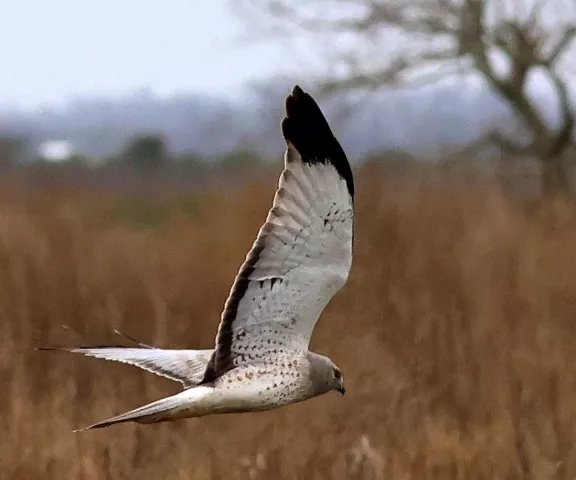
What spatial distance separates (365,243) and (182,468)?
2433 mm

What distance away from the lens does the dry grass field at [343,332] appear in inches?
187

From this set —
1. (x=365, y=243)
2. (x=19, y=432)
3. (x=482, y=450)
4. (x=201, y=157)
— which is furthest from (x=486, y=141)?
(x=19, y=432)

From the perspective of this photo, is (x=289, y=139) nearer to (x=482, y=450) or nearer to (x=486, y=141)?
(x=482, y=450)

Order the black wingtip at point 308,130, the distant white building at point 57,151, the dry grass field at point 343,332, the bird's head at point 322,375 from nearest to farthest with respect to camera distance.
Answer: the black wingtip at point 308,130, the bird's head at point 322,375, the dry grass field at point 343,332, the distant white building at point 57,151

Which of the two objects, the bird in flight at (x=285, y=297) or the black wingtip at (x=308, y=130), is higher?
the black wingtip at (x=308, y=130)

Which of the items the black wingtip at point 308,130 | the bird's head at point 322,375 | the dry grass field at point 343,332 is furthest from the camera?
the dry grass field at point 343,332

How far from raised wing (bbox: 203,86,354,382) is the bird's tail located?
131 mm

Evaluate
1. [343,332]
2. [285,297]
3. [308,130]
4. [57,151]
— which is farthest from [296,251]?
[57,151]

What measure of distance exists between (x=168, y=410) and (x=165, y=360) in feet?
1.36

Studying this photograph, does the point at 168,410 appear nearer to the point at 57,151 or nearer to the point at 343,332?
the point at 343,332

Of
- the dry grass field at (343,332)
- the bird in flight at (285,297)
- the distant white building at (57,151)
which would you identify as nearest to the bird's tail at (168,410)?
the bird in flight at (285,297)

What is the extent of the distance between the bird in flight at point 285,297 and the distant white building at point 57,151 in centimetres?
470

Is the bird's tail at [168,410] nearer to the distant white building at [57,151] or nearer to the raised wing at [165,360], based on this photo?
the raised wing at [165,360]

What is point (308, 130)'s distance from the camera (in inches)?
102
